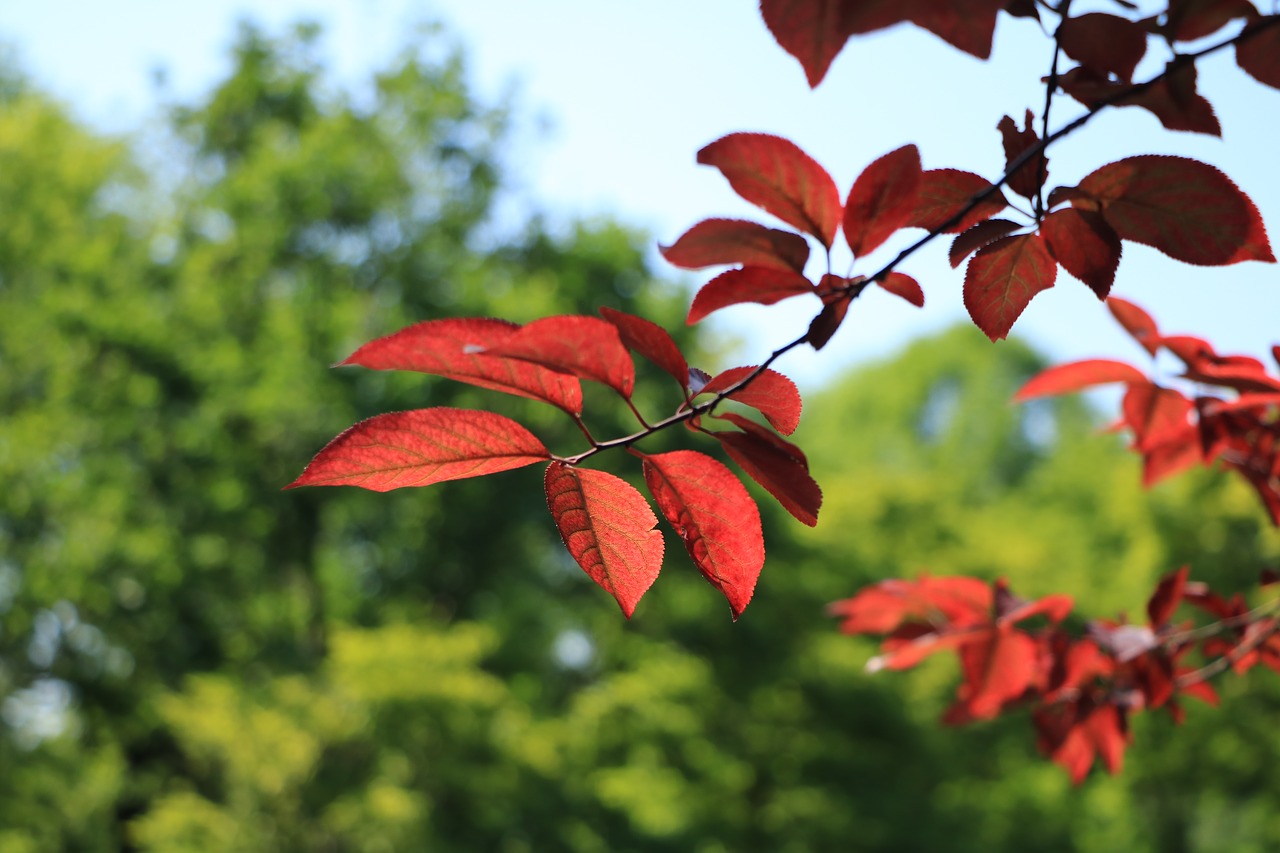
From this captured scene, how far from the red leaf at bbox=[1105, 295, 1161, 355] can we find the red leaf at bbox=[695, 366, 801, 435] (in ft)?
2.42

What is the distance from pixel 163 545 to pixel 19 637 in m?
1.82

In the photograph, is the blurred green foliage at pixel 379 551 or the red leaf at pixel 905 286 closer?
the red leaf at pixel 905 286

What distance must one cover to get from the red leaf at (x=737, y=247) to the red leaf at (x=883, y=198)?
33 millimetres

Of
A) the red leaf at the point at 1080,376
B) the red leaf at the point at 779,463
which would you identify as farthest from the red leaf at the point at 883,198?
the red leaf at the point at 1080,376

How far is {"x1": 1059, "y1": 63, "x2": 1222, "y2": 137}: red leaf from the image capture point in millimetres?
508

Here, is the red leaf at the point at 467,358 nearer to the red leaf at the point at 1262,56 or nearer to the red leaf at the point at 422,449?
the red leaf at the point at 422,449

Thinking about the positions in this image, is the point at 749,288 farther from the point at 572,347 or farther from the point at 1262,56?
the point at 1262,56

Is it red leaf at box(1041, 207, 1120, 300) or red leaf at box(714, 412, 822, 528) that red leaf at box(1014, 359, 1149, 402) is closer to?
red leaf at box(1041, 207, 1120, 300)

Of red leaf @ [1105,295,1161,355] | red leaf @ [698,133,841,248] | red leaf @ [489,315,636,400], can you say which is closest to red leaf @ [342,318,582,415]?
red leaf @ [489,315,636,400]

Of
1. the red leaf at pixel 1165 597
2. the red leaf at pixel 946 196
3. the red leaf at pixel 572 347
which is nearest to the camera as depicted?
the red leaf at pixel 572 347

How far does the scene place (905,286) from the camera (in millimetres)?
522

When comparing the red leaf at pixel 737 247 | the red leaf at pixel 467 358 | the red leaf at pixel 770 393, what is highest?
the red leaf at pixel 737 247

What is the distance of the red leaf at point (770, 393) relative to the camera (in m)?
0.51

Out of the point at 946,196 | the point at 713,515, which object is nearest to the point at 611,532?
the point at 713,515
